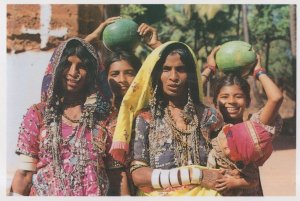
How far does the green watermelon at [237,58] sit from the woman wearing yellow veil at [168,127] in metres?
0.21

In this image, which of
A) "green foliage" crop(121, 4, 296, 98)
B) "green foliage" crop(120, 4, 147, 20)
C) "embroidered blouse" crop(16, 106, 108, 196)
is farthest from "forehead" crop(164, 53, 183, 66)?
"green foliage" crop(121, 4, 296, 98)

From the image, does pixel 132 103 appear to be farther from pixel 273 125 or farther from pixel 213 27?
pixel 213 27

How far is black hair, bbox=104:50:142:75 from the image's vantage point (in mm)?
3793

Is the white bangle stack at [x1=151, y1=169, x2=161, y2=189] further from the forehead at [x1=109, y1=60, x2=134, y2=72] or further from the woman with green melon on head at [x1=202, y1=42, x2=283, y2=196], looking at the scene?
the forehead at [x1=109, y1=60, x2=134, y2=72]

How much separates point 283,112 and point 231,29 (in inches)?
201

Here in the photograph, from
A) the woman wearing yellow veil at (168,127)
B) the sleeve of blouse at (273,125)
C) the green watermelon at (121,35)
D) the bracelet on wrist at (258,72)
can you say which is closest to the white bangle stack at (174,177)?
the woman wearing yellow veil at (168,127)

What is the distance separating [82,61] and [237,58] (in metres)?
1.04

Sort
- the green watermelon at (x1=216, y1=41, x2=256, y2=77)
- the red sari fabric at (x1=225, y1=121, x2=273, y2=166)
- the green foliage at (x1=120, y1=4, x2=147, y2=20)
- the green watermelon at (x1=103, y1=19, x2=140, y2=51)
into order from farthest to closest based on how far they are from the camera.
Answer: the green foliage at (x1=120, y1=4, x2=147, y2=20), the green watermelon at (x1=103, y1=19, x2=140, y2=51), the green watermelon at (x1=216, y1=41, x2=256, y2=77), the red sari fabric at (x1=225, y1=121, x2=273, y2=166)

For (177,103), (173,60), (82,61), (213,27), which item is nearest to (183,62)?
(173,60)

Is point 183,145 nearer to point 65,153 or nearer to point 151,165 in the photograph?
point 151,165

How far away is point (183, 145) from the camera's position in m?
3.55

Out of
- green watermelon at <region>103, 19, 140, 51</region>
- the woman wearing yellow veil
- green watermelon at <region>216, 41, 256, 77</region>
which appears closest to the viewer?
the woman wearing yellow veil

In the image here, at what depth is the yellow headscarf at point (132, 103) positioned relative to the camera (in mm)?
3545

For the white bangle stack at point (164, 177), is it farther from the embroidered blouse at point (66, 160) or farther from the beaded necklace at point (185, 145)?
the embroidered blouse at point (66, 160)
